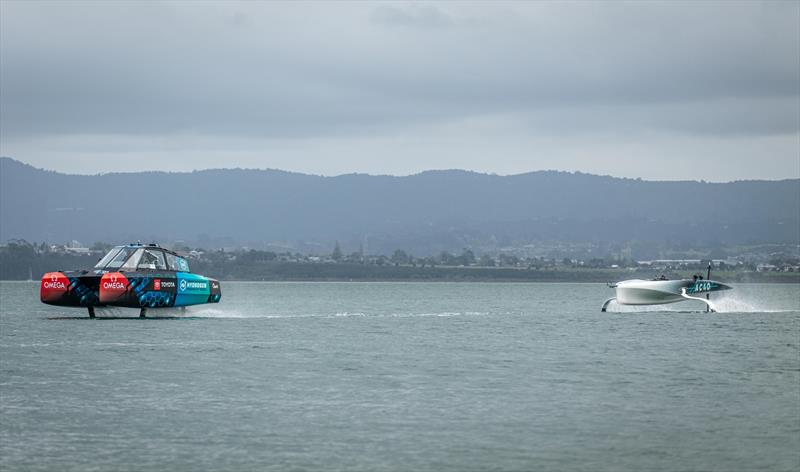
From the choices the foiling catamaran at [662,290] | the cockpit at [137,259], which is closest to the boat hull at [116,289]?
the cockpit at [137,259]

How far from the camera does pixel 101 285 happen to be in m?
57.9

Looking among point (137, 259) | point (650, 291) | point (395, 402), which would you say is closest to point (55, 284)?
point (137, 259)

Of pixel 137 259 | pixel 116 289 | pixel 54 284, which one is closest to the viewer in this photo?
pixel 54 284

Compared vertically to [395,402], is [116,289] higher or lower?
higher

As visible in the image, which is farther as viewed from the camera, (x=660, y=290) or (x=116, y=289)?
(x=660, y=290)

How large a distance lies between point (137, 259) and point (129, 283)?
1438mm

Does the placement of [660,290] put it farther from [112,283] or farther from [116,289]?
[112,283]

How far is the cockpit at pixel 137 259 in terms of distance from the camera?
59.0 meters

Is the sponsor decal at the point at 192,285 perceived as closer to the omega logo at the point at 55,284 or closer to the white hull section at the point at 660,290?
the omega logo at the point at 55,284

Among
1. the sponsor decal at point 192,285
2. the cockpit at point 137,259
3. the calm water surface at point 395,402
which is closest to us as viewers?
the calm water surface at point 395,402

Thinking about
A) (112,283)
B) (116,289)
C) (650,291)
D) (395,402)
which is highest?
(112,283)

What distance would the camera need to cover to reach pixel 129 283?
→ 191 ft

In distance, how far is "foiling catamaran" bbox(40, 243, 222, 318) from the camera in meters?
57.4

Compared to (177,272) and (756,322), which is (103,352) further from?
(756,322)
